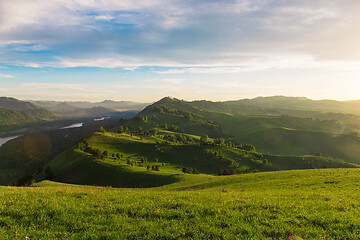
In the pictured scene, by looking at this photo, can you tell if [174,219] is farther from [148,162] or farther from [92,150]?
[148,162]

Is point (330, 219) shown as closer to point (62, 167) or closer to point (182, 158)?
point (62, 167)

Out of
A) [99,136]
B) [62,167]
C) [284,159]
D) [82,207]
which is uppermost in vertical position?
[82,207]

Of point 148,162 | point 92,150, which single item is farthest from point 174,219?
point 148,162

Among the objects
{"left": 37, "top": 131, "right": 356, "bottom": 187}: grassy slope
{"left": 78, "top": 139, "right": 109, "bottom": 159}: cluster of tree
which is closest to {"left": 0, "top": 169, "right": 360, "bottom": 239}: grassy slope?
{"left": 37, "top": 131, "right": 356, "bottom": 187}: grassy slope

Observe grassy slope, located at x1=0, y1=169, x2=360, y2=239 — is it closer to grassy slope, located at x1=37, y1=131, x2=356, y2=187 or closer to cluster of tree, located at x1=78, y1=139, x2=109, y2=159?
grassy slope, located at x1=37, y1=131, x2=356, y2=187

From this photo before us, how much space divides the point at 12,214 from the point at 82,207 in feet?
11.7

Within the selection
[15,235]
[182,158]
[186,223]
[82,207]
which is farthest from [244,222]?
[182,158]

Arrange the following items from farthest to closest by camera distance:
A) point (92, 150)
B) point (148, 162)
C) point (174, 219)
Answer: point (148, 162), point (92, 150), point (174, 219)

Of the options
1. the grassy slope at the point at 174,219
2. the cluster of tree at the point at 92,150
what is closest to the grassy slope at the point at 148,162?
the cluster of tree at the point at 92,150

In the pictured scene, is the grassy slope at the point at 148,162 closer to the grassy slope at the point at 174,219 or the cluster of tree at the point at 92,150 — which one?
the cluster of tree at the point at 92,150

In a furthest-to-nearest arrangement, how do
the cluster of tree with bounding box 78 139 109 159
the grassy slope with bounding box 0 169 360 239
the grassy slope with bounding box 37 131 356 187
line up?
the cluster of tree with bounding box 78 139 109 159 → the grassy slope with bounding box 37 131 356 187 → the grassy slope with bounding box 0 169 360 239

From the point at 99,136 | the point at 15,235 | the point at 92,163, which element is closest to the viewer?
the point at 15,235

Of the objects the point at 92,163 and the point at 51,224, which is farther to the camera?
the point at 92,163

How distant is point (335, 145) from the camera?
171 metres
